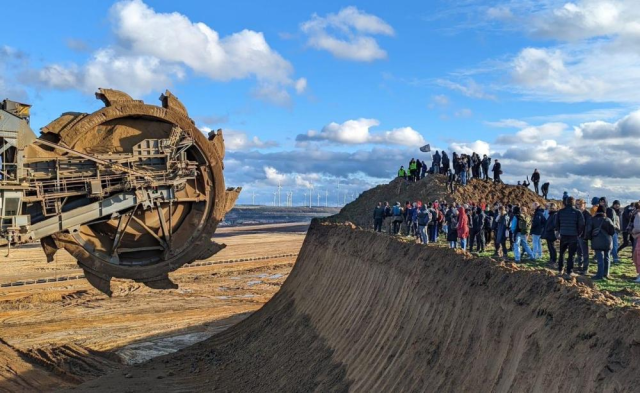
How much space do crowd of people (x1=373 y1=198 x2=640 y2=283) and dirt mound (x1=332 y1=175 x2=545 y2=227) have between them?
8434mm

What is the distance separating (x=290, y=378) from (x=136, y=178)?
524 cm

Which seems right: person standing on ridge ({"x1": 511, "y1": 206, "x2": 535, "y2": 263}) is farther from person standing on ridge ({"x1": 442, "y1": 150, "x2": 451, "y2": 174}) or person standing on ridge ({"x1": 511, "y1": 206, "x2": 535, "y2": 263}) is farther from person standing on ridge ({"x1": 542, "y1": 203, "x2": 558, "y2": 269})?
person standing on ridge ({"x1": 442, "y1": 150, "x2": 451, "y2": 174})

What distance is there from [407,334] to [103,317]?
17.0m

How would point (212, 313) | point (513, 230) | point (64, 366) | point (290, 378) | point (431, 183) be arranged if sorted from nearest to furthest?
point (290, 378)
point (513, 230)
point (64, 366)
point (212, 313)
point (431, 183)

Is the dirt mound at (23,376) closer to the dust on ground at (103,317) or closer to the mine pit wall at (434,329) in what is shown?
the dust on ground at (103,317)

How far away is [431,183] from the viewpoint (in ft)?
101

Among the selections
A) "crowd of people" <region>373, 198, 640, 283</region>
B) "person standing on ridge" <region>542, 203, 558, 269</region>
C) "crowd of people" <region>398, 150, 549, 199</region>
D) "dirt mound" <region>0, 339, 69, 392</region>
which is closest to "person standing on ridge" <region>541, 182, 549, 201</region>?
"crowd of people" <region>398, 150, 549, 199</region>

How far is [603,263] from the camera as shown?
11.0m

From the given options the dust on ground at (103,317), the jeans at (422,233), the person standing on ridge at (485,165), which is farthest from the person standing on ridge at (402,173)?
the jeans at (422,233)

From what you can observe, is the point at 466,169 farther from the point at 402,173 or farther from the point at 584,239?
the point at 584,239

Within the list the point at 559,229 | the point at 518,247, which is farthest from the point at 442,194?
the point at 559,229

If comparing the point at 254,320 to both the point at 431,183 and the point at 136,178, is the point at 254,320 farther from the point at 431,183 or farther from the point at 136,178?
the point at 431,183

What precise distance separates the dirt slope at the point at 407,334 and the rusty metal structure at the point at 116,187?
9.51 ft

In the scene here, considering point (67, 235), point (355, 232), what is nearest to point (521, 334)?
point (355, 232)
